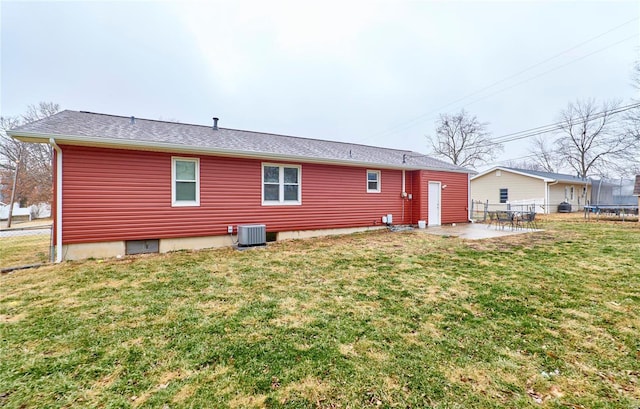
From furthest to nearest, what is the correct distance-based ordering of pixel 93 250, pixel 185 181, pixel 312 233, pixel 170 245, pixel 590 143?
1. pixel 590 143
2. pixel 312 233
3. pixel 185 181
4. pixel 170 245
5. pixel 93 250

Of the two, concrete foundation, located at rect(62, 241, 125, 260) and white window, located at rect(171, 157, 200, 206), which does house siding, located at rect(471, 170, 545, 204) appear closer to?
white window, located at rect(171, 157, 200, 206)

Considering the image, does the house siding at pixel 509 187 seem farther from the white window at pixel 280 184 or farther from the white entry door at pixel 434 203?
the white window at pixel 280 184

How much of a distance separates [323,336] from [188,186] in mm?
6349

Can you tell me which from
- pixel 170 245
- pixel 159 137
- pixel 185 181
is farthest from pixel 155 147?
pixel 170 245

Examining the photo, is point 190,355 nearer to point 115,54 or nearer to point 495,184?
point 115,54

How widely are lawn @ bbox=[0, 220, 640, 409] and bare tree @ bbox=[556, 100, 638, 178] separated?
28696 millimetres

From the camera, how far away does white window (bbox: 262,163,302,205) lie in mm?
8891

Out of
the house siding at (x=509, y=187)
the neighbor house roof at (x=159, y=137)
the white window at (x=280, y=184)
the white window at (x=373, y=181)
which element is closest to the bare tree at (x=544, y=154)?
the house siding at (x=509, y=187)

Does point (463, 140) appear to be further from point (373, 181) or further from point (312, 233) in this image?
point (312, 233)

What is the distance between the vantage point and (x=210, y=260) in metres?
6.39

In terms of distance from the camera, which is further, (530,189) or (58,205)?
(530,189)

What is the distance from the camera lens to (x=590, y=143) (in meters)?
27.1

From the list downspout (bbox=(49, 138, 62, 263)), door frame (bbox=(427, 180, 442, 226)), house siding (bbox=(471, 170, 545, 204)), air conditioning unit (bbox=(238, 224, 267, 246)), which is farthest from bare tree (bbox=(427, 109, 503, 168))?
downspout (bbox=(49, 138, 62, 263))

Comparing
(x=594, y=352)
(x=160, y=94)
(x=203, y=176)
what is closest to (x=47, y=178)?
(x=160, y=94)
